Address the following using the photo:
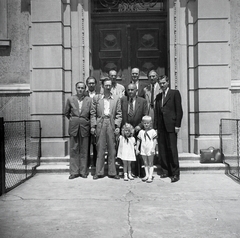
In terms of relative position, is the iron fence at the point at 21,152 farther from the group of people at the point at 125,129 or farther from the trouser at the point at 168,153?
the trouser at the point at 168,153

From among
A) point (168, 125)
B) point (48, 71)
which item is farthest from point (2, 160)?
point (168, 125)

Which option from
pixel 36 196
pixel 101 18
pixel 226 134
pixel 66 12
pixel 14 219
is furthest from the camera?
pixel 101 18

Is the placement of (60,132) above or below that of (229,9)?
below

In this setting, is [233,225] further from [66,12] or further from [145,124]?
[66,12]

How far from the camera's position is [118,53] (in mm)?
9391

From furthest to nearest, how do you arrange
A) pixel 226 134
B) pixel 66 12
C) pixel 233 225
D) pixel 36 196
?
pixel 66 12
pixel 226 134
pixel 36 196
pixel 233 225

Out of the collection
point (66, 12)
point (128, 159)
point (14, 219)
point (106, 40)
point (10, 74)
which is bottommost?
point (14, 219)

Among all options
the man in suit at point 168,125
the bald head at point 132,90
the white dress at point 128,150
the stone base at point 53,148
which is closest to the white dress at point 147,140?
the white dress at point 128,150

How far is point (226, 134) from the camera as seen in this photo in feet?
26.5

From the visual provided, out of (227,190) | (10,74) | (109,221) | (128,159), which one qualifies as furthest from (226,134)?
(10,74)

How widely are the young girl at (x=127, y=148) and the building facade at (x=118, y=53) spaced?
203cm

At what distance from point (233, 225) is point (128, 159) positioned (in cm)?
302

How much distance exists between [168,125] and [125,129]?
99 cm

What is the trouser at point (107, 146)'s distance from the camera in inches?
278
